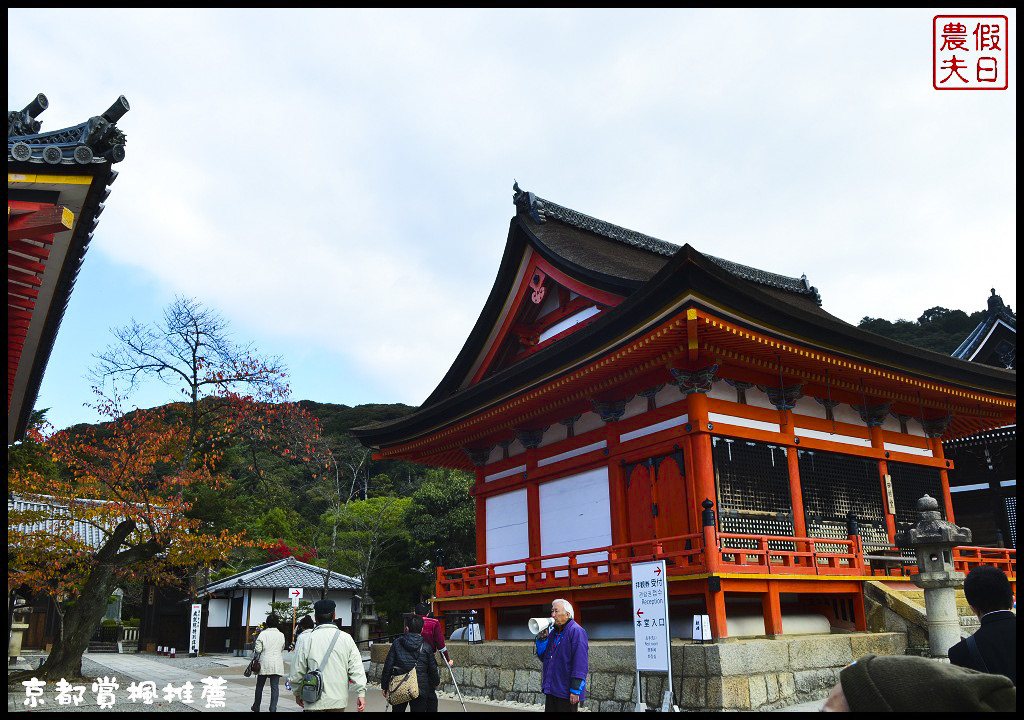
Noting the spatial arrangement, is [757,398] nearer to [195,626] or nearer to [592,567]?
[592,567]

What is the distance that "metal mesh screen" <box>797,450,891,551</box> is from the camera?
1383 cm

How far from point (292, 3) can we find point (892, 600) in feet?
40.7

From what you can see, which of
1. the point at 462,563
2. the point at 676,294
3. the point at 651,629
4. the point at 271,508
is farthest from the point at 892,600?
the point at 271,508

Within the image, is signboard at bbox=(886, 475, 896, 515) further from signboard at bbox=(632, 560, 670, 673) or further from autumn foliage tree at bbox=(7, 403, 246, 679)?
autumn foliage tree at bbox=(7, 403, 246, 679)

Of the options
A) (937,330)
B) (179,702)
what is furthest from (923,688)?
(937,330)

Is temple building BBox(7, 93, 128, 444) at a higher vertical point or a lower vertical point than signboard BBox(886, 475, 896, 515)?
higher

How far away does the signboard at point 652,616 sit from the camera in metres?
9.23

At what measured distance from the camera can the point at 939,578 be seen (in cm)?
1091

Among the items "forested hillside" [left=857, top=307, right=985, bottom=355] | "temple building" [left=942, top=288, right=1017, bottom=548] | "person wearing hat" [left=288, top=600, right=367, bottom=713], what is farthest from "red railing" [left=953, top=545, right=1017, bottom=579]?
"forested hillside" [left=857, top=307, right=985, bottom=355]

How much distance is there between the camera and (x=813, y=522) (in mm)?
13695

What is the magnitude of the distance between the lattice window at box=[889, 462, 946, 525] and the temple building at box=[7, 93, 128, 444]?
1513 cm

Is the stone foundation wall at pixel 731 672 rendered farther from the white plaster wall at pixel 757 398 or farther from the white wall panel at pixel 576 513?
the white plaster wall at pixel 757 398

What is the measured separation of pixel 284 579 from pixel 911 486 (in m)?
26.4

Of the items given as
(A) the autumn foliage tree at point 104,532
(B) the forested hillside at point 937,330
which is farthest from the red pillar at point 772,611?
(B) the forested hillside at point 937,330
